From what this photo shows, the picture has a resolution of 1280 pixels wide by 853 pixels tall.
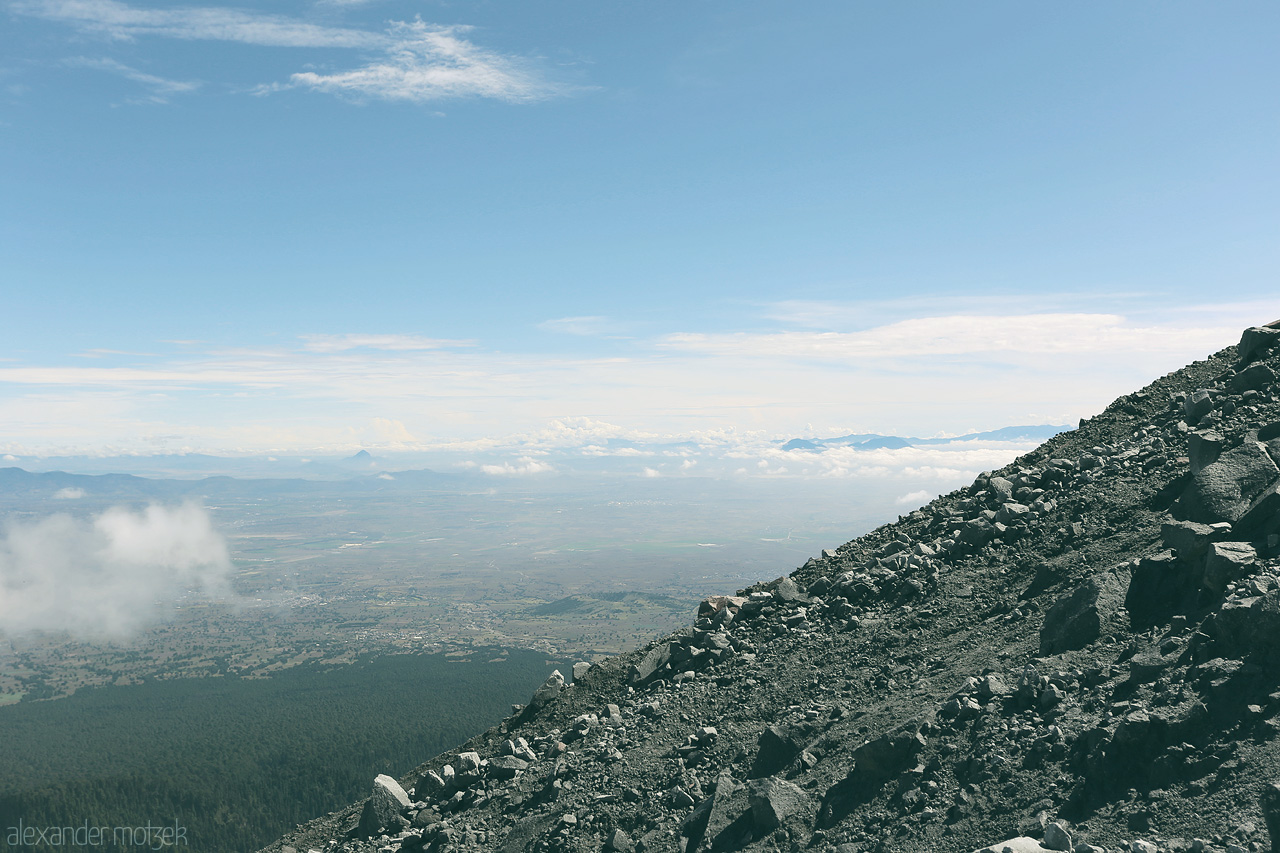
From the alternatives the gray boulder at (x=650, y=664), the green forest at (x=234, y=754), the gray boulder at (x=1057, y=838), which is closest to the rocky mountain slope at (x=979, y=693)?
Answer: the gray boulder at (x=1057, y=838)

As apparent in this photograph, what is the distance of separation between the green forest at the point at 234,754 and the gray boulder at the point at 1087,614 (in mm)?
116666

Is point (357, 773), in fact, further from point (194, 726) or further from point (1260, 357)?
point (1260, 357)

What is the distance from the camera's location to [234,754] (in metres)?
137

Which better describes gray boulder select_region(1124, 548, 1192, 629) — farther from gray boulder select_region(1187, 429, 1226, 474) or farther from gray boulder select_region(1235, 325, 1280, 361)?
gray boulder select_region(1235, 325, 1280, 361)

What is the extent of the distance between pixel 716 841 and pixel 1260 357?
22.5 m

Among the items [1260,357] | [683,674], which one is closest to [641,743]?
[683,674]

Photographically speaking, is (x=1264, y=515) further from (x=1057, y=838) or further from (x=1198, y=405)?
(x=1198, y=405)

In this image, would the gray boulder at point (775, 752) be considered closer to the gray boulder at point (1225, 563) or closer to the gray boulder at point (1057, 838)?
the gray boulder at point (1057, 838)

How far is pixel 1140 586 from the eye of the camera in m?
12.6

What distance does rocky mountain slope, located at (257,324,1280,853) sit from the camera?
9.08 metres

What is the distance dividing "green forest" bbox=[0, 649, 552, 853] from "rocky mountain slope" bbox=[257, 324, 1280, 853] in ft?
347

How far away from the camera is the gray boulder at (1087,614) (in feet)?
40.2

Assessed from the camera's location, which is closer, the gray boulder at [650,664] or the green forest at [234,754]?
the gray boulder at [650,664]

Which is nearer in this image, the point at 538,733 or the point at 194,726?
the point at 538,733
